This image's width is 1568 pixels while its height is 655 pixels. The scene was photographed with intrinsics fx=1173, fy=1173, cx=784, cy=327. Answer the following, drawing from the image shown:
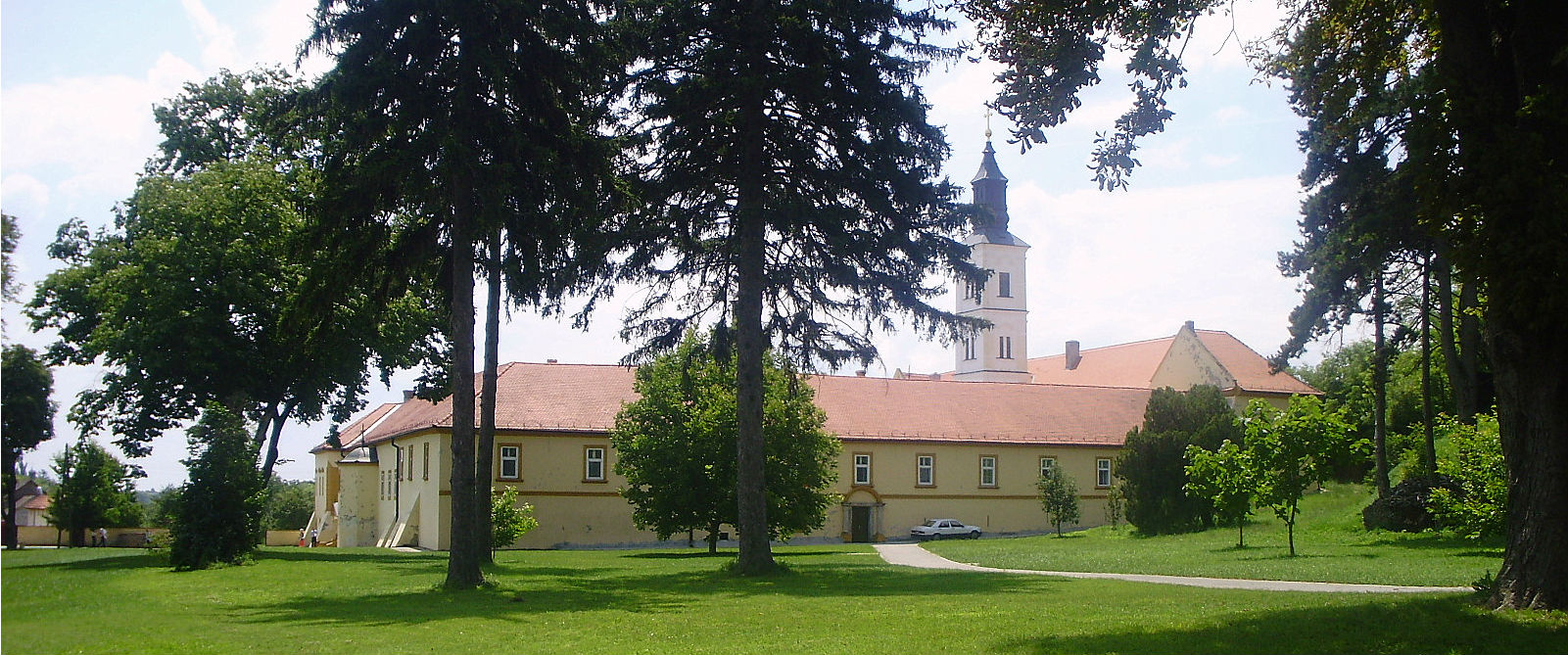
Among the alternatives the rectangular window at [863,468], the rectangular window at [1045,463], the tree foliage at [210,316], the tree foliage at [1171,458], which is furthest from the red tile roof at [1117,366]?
the tree foliage at [210,316]

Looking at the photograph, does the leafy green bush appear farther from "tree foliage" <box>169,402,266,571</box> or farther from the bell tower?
the bell tower

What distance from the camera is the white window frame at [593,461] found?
153 feet

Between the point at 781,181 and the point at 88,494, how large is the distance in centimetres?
4127

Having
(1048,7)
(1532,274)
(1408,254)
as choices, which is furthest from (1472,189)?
(1408,254)

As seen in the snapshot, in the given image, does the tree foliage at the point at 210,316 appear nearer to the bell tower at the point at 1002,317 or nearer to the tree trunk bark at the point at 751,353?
the tree trunk bark at the point at 751,353

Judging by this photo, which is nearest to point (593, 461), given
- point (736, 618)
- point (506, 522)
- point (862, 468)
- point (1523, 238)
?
point (862, 468)

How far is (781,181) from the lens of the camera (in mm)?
22469

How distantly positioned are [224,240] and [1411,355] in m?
41.5

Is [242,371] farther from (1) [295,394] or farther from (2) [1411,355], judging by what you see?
(2) [1411,355]

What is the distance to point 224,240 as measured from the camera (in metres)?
29.4

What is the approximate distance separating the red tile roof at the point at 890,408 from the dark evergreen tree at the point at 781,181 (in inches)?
922

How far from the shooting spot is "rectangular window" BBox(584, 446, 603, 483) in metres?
46.7

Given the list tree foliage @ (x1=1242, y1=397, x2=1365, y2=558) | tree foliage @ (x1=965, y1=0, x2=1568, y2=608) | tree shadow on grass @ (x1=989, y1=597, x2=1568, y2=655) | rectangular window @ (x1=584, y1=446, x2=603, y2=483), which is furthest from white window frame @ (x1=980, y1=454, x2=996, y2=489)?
tree shadow on grass @ (x1=989, y1=597, x2=1568, y2=655)

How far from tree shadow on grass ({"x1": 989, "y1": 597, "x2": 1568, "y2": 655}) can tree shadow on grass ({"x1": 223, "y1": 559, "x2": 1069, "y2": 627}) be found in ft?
18.7
